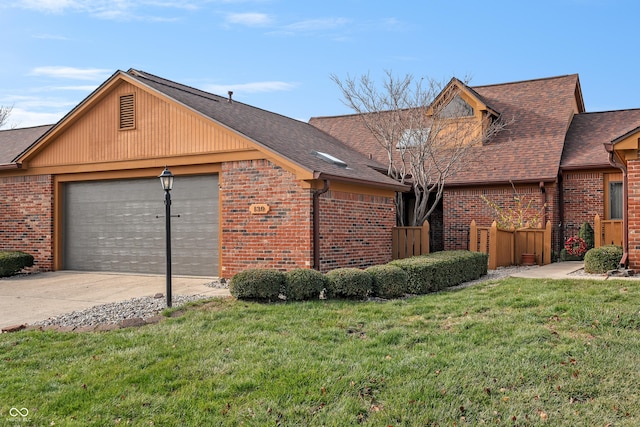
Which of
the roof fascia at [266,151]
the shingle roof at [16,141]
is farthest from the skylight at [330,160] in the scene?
the shingle roof at [16,141]

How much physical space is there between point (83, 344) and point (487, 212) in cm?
1453

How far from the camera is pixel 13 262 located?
50.2 feet

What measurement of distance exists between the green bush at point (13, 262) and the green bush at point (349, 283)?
32.1 feet

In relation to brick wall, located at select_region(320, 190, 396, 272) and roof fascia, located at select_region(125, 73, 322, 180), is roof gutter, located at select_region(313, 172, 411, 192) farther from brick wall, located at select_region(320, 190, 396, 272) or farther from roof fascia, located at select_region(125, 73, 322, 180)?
brick wall, located at select_region(320, 190, 396, 272)

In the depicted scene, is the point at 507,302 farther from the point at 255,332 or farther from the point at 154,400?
the point at 154,400

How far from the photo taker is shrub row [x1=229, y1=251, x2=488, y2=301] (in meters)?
9.48

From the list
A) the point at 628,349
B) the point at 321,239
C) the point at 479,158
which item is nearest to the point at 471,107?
the point at 479,158

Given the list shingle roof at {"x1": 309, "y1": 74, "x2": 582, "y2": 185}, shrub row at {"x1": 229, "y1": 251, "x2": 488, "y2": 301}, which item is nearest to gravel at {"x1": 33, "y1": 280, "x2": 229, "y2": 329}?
shrub row at {"x1": 229, "y1": 251, "x2": 488, "y2": 301}

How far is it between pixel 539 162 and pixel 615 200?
2474 millimetres

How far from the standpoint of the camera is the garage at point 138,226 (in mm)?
14484

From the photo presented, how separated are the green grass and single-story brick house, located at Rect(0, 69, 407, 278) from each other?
4.96 metres

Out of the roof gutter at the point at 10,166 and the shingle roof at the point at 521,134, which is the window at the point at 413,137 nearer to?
the shingle roof at the point at 521,134

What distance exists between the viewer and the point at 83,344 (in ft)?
24.0

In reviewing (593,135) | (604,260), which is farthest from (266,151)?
(593,135)
